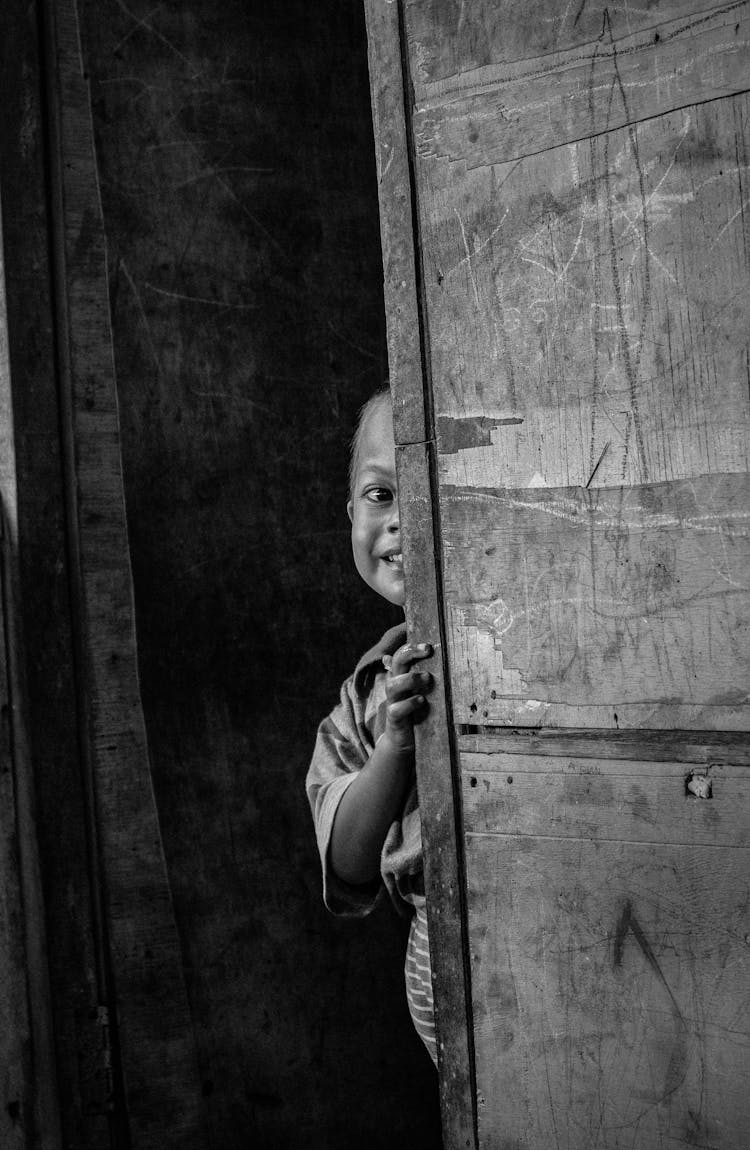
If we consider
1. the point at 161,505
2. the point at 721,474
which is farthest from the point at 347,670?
the point at 721,474

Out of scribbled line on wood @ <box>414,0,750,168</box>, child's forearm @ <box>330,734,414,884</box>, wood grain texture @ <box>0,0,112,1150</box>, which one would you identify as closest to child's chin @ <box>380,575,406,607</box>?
child's forearm @ <box>330,734,414,884</box>

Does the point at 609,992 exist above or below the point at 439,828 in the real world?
below

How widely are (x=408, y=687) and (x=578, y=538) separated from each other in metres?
0.31

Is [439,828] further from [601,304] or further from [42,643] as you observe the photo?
[42,643]

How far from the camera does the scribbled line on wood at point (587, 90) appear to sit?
4.00 feet

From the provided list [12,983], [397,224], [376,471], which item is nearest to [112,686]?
[12,983]

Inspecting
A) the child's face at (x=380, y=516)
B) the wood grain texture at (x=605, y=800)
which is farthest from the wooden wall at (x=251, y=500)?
the wood grain texture at (x=605, y=800)

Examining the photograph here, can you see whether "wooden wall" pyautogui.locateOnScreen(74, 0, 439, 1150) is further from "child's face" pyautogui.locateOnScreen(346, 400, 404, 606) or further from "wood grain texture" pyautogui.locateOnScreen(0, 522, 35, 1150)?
"child's face" pyautogui.locateOnScreen(346, 400, 404, 606)

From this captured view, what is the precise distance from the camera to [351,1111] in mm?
2527

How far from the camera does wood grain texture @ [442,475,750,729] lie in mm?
1257

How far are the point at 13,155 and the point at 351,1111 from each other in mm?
2281

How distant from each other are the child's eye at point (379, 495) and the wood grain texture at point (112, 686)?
760mm

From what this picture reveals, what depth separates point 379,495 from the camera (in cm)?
180

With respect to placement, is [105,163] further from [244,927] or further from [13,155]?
[244,927]
